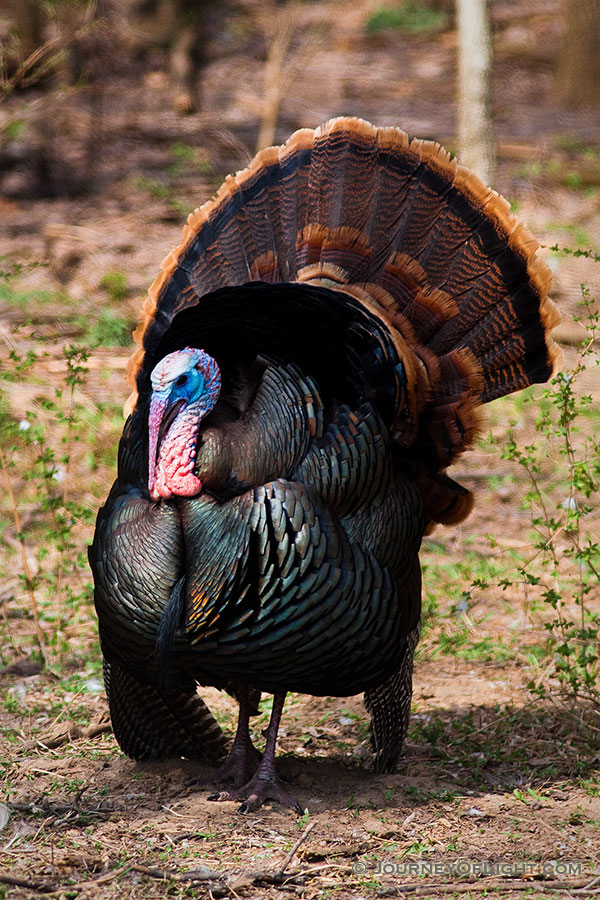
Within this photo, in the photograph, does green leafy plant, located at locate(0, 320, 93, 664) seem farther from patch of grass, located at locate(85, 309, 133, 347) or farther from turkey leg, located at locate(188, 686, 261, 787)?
turkey leg, located at locate(188, 686, 261, 787)

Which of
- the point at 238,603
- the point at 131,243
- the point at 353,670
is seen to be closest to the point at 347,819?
the point at 353,670

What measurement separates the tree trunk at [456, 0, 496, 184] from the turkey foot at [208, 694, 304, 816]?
22.1 feet

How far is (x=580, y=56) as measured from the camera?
1295 cm

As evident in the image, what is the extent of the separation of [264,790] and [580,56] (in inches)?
457

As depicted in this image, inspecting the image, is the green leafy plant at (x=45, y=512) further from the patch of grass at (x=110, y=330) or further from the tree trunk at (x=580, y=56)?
the tree trunk at (x=580, y=56)

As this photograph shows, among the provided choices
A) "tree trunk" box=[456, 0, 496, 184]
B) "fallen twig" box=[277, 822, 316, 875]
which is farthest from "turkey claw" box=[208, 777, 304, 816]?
"tree trunk" box=[456, 0, 496, 184]

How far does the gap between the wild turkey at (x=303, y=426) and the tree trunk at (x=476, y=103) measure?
5.27m

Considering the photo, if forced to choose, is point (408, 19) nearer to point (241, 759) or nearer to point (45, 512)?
point (45, 512)

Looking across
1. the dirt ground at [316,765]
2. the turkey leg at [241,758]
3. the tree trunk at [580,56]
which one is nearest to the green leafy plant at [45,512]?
the dirt ground at [316,765]

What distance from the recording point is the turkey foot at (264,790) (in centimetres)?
375

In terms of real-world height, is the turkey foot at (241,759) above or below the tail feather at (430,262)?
below

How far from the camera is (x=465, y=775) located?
4160mm

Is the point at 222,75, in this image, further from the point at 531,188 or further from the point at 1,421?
the point at 1,421

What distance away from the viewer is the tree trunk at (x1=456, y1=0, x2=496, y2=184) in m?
8.99
